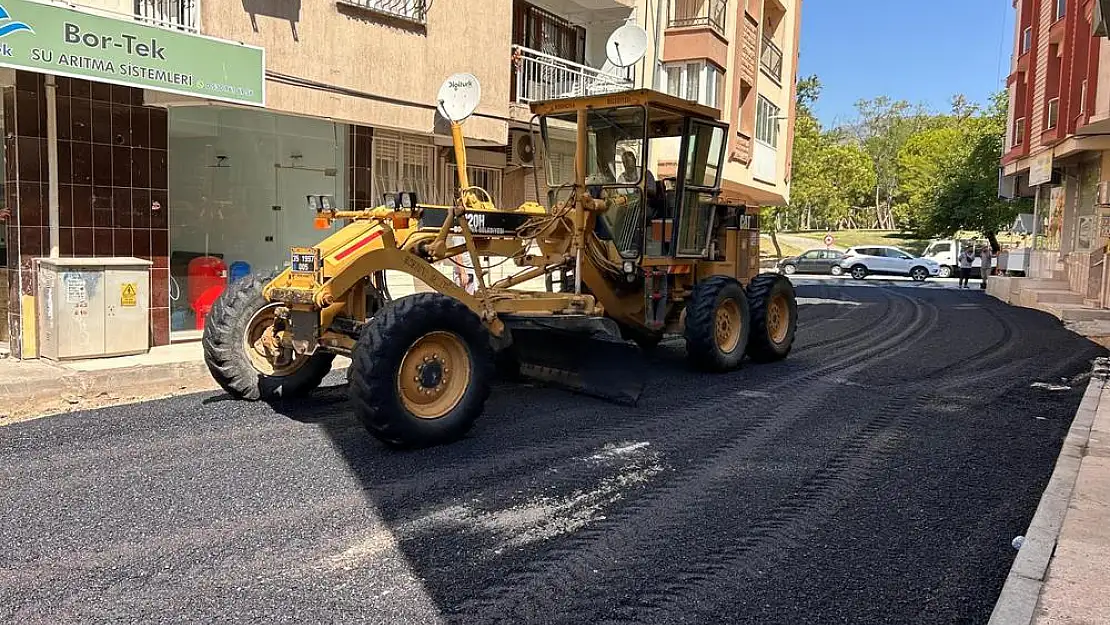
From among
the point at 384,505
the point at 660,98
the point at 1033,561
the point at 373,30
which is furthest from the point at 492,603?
the point at 373,30

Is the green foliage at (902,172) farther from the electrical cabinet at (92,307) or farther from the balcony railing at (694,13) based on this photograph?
the electrical cabinet at (92,307)

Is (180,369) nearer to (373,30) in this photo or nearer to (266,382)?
(266,382)

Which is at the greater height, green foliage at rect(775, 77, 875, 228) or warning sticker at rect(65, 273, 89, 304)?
green foliage at rect(775, 77, 875, 228)

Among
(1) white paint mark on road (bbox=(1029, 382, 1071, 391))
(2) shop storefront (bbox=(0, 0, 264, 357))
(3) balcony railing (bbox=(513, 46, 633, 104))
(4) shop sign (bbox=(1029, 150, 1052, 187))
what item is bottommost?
(1) white paint mark on road (bbox=(1029, 382, 1071, 391))

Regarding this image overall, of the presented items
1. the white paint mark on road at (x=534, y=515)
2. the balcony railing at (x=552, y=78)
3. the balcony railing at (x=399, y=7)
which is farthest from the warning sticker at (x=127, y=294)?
the balcony railing at (x=552, y=78)

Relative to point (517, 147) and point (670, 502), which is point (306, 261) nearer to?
point (670, 502)

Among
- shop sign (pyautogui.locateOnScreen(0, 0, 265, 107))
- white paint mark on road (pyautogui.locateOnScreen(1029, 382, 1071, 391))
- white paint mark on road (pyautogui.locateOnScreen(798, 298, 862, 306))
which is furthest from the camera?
white paint mark on road (pyautogui.locateOnScreen(798, 298, 862, 306))

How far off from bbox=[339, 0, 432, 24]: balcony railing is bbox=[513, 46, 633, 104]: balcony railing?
2.39m

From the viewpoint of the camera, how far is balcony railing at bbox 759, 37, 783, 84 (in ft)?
90.1

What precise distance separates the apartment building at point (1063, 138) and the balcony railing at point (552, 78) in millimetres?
9006

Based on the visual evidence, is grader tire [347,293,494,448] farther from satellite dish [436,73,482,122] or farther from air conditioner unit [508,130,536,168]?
air conditioner unit [508,130,536,168]

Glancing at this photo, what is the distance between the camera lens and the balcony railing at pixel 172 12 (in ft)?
32.7

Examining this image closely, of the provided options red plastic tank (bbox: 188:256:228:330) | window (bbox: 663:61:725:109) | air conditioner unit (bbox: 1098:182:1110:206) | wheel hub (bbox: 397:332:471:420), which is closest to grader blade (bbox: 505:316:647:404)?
wheel hub (bbox: 397:332:471:420)

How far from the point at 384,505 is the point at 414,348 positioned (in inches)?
56.0
